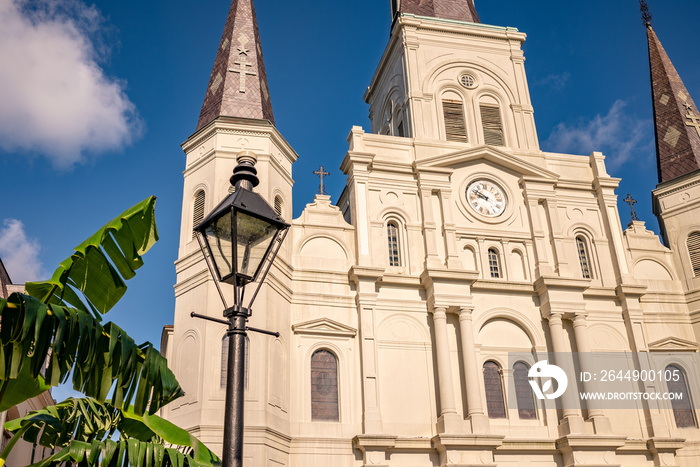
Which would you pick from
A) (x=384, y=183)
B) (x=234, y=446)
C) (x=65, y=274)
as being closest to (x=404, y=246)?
(x=384, y=183)

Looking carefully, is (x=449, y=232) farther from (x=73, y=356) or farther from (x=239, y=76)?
(x=73, y=356)

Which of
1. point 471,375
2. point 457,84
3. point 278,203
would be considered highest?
point 457,84

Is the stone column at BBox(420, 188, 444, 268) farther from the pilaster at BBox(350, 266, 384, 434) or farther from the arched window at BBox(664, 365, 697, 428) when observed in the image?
the arched window at BBox(664, 365, 697, 428)

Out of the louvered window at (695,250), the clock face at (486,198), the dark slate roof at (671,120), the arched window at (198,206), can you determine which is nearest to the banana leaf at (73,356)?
the arched window at (198,206)

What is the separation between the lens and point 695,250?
2628cm

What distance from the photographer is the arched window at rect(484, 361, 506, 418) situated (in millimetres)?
22250

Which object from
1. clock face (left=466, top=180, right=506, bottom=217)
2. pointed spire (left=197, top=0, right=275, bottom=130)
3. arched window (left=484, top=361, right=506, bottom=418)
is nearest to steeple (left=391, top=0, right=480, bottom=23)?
pointed spire (left=197, top=0, right=275, bottom=130)

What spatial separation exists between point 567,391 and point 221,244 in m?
18.2

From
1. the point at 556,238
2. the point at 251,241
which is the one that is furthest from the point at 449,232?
the point at 251,241

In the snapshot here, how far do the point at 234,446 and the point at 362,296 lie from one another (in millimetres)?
16155

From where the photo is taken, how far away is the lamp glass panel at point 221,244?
674 centimetres

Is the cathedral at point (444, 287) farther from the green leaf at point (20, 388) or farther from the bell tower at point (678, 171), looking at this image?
the green leaf at point (20, 388)

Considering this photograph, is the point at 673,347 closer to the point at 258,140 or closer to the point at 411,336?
the point at 411,336

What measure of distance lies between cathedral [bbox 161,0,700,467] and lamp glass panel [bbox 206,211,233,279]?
12816 mm
